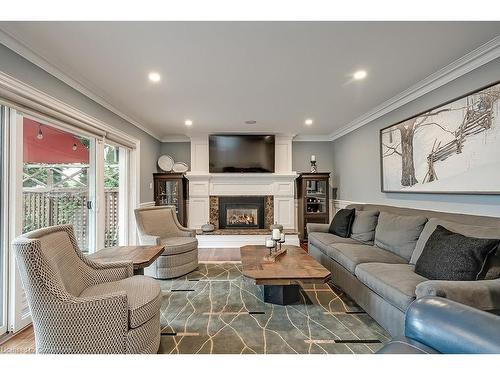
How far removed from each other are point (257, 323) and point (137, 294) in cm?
105

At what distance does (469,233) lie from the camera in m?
1.98

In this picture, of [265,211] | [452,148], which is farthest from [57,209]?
[452,148]

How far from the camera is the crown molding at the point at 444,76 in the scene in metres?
2.10

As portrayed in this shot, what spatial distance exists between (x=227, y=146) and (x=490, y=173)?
4.22 m

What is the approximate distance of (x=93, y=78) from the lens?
2676mm

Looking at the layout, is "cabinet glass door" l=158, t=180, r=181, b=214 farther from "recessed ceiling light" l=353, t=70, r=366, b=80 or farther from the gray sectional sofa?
"recessed ceiling light" l=353, t=70, r=366, b=80

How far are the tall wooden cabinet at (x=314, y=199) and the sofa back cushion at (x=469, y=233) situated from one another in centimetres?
307

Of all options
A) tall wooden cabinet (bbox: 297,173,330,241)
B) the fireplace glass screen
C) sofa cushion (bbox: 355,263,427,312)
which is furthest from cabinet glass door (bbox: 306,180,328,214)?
sofa cushion (bbox: 355,263,427,312)

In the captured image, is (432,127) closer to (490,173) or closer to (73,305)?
(490,173)

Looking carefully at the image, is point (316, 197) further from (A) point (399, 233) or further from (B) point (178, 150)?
(B) point (178, 150)

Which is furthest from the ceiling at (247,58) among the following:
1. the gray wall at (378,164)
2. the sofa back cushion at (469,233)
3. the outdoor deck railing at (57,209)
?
the sofa back cushion at (469,233)

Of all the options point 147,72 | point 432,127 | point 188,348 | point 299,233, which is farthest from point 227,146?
point 188,348

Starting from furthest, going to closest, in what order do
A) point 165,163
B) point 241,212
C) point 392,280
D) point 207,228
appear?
point 241,212
point 165,163
point 207,228
point 392,280
